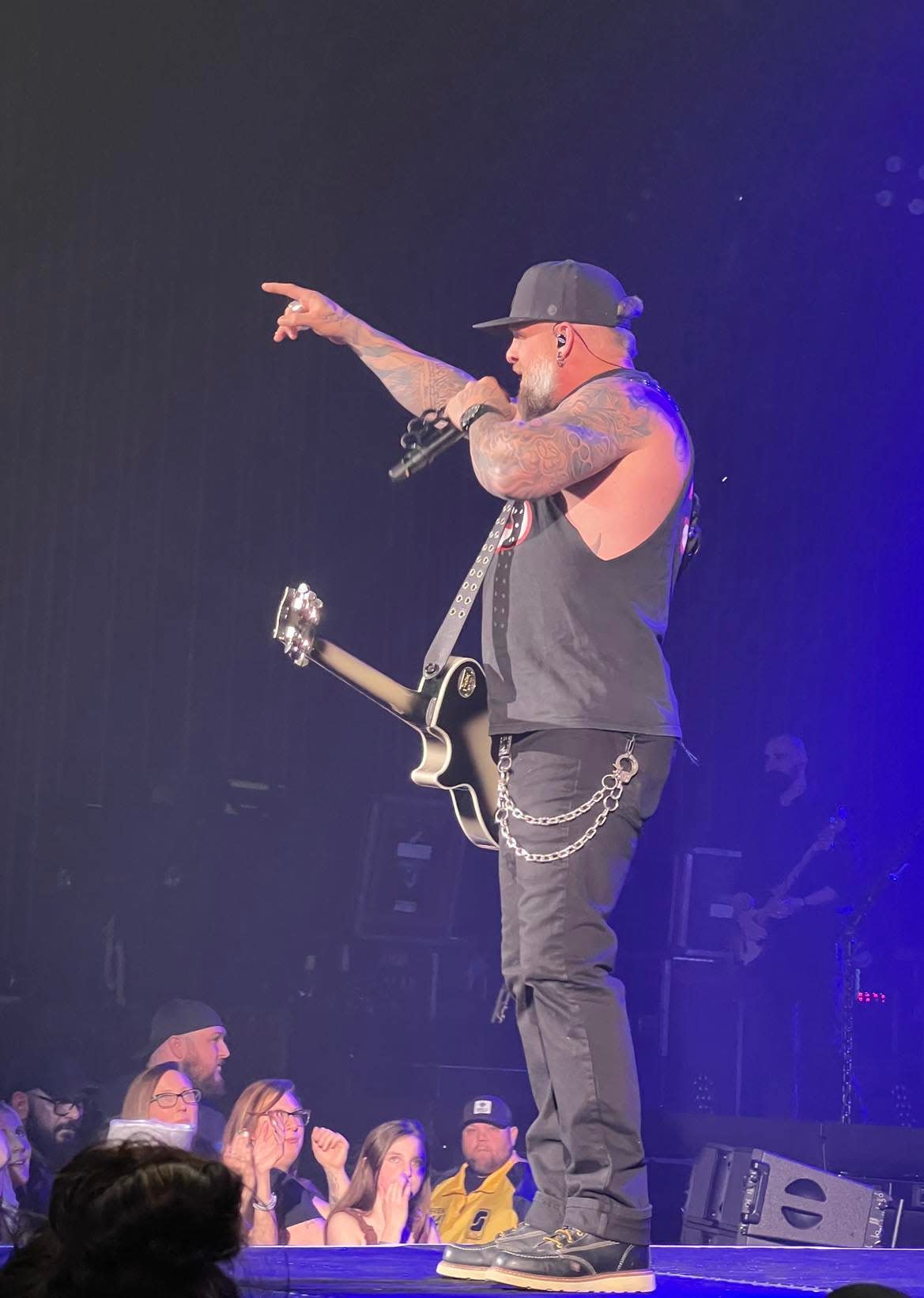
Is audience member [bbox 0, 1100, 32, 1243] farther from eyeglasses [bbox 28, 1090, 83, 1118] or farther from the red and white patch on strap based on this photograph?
the red and white patch on strap

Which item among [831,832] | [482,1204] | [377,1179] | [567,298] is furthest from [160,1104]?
[831,832]

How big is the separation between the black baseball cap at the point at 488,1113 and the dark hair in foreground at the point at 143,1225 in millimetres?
5116

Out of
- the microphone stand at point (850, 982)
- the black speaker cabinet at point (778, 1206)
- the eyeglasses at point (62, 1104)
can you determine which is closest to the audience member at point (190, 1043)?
the eyeglasses at point (62, 1104)

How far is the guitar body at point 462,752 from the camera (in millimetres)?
3449

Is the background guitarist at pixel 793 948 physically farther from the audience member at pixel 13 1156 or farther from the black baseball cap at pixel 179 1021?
the audience member at pixel 13 1156

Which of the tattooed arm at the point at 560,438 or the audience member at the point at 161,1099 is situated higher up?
the tattooed arm at the point at 560,438

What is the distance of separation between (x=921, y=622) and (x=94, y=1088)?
5.61m

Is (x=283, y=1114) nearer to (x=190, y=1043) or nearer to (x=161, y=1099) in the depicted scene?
(x=161, y=1099)

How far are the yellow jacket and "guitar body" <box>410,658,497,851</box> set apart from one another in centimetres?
253

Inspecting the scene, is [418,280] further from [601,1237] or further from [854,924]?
[601,1237]

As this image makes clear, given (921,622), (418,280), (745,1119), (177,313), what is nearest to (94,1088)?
(745,1119)

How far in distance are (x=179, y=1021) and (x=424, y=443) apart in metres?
3.57

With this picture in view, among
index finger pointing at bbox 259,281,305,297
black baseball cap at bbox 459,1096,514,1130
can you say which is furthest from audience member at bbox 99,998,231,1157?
index finger pointing at bbox 259,281,305,297

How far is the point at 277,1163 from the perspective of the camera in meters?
5.44
